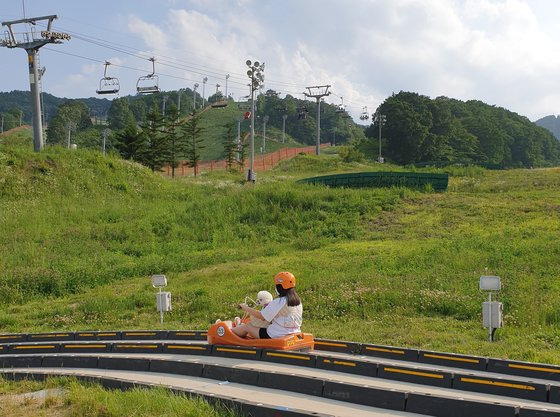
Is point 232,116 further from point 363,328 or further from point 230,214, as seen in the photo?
point 363,328

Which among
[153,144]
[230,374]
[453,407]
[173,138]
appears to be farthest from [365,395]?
[173,138]

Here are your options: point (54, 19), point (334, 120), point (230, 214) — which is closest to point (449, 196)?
point (230, 214)

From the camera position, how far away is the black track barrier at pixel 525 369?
8719 millimetres

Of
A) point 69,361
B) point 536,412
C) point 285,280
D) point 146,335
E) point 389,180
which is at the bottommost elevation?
point 69,361

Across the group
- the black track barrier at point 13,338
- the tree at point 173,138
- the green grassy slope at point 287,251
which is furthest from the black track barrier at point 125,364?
the tree at point 173,138

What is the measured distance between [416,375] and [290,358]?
2.10 metres

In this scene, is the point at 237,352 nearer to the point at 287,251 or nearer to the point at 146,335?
the point at 146,335

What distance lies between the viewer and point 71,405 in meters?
8.38

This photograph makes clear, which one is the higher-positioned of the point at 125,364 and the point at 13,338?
the point at 125,364

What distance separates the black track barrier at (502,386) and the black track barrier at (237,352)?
330 cm

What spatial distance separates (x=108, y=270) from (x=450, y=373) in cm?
1764

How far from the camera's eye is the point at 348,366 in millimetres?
9328

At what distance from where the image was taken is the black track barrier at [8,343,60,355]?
12844 millimetres

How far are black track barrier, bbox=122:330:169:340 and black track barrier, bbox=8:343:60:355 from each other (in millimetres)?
1453
